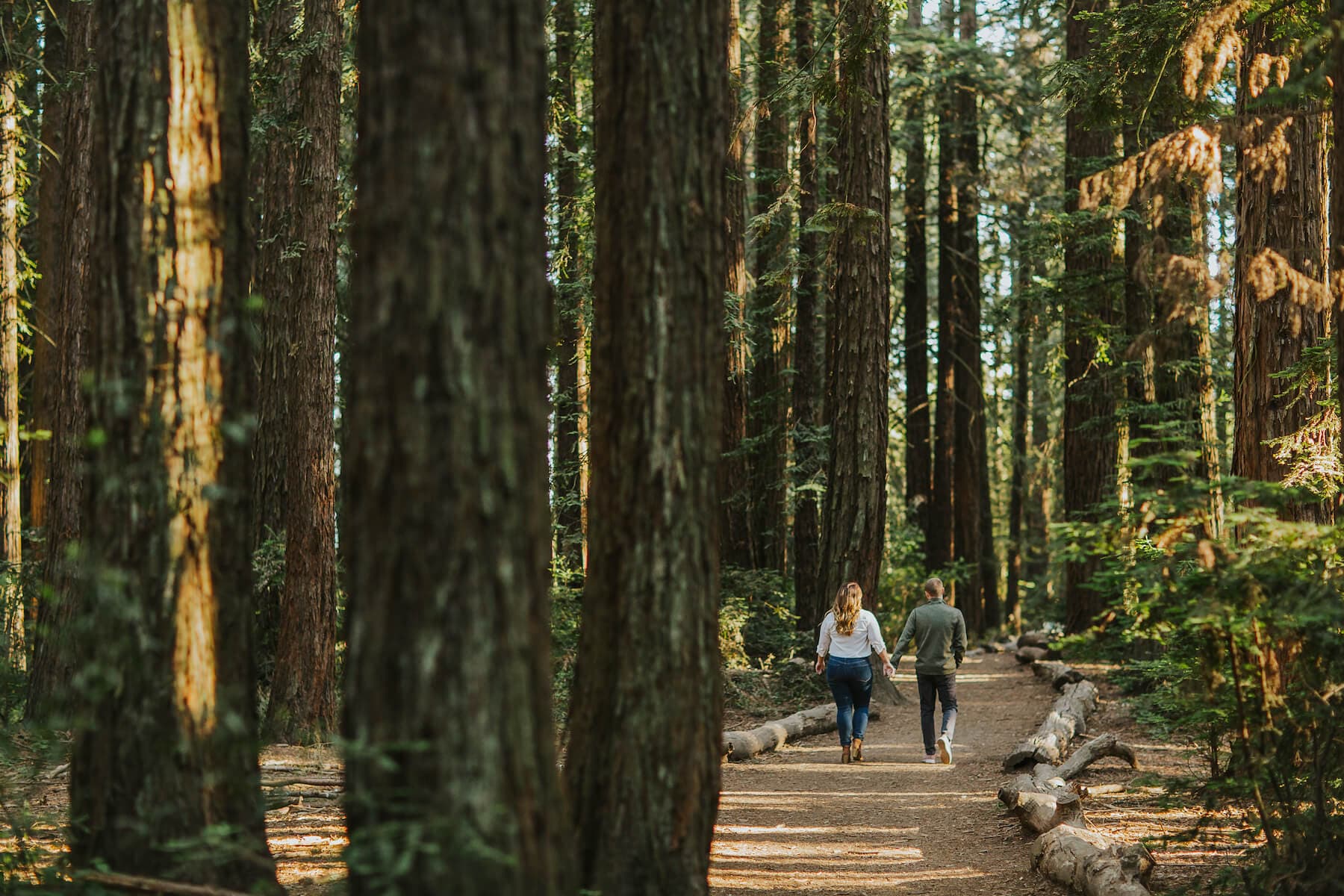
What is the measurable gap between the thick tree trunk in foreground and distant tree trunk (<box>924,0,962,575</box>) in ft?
42.0

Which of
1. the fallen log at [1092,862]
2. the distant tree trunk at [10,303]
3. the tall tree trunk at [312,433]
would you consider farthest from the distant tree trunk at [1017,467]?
the fallen log at [1092,862]

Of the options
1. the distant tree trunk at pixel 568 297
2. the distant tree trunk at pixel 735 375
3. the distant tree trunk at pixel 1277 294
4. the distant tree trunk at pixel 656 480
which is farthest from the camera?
the distant tree trunk at pixel 735 375

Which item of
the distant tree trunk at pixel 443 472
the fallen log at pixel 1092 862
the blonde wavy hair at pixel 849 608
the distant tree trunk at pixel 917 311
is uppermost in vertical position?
the distant tree trunk at pixel 917 311

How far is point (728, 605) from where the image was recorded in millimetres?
16641

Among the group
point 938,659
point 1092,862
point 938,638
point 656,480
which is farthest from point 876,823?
point 656,480

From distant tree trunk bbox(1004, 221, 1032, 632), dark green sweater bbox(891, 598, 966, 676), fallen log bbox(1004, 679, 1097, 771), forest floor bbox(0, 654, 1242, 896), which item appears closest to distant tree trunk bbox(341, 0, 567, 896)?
forest floor bbox(0, 654, 1242, 896)

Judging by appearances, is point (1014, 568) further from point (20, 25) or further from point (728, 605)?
point (20, 25)

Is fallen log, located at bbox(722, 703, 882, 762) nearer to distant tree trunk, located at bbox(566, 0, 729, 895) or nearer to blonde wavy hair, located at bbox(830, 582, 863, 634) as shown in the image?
blonde wavy hair, located at bbox(830, 582, 863, 634)

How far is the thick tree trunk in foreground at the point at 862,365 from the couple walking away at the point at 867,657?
2699 mm

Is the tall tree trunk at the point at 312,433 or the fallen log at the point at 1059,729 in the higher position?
the tall tree trunk at the point at 312,433

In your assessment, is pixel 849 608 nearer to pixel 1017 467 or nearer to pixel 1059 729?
pixel 1059 729

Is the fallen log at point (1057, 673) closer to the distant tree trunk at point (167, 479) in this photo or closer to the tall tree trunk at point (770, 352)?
the tall tree trunk at point (770, 352)

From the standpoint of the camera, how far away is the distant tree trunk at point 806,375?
20.2 m

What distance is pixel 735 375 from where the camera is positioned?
18.5m
